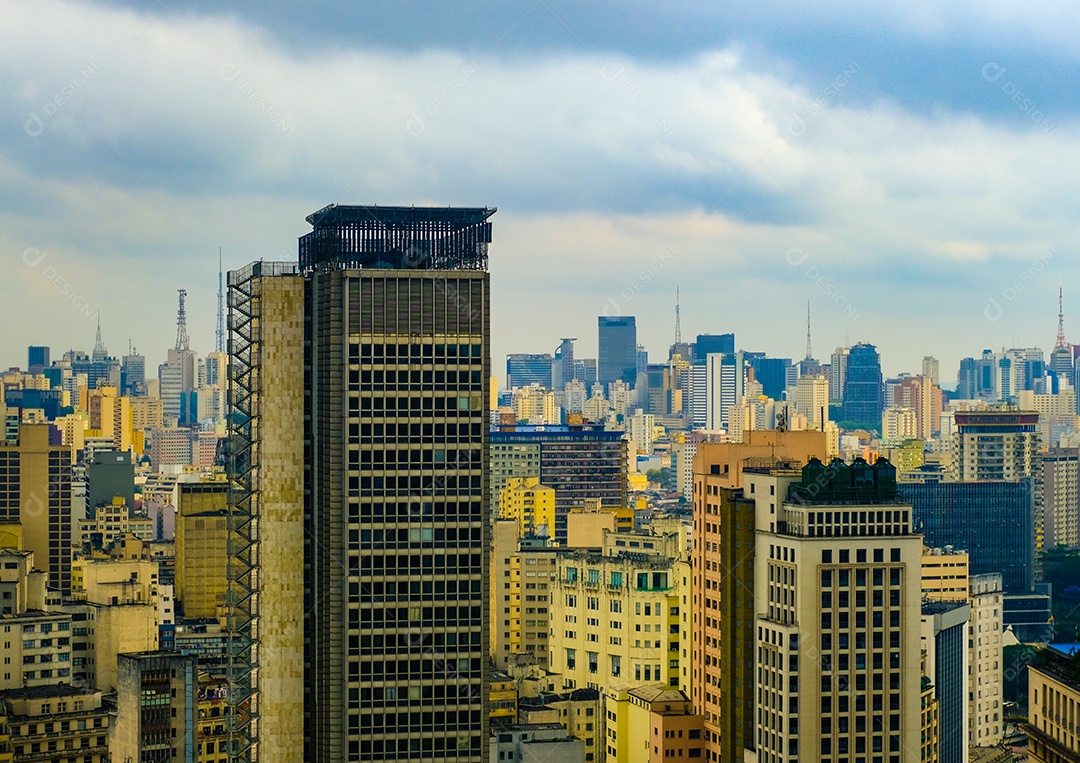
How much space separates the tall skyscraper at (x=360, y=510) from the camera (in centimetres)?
3553

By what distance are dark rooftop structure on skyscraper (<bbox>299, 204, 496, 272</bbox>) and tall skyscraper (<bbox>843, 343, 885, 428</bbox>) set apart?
104858mm

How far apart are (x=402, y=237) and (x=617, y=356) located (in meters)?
136

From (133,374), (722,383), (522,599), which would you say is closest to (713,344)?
(722,383)

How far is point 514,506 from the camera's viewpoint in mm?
101000

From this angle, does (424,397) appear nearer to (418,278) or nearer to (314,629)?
(418,278)

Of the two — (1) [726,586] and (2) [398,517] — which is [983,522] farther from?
(2) [398,517]

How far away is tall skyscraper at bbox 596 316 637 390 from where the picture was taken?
6658 inches

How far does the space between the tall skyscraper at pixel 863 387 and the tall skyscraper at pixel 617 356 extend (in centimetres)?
2776

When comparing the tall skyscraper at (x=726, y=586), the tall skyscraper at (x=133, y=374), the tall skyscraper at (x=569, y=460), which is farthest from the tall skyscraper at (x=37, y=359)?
the tall skyscraper at (x=726, y=586)

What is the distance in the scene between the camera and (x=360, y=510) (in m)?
35.6

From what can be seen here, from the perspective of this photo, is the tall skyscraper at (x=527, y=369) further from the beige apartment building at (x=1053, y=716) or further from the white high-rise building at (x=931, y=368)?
the beige apartment building at (x=1053, y=716)

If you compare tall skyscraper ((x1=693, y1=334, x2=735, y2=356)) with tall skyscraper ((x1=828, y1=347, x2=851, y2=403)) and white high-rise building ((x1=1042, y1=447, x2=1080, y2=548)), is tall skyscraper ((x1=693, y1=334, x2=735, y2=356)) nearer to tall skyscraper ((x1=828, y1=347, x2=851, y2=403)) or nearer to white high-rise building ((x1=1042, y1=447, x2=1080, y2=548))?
tall skyscraper ((x1=828, y1=347, x2=851, y2=403))

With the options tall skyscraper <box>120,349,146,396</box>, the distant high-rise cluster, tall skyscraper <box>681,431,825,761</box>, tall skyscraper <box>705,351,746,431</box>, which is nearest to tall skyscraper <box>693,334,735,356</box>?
tall skyscraper <box>705,351,746,431</box>

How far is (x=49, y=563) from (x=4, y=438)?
8.86 metres
